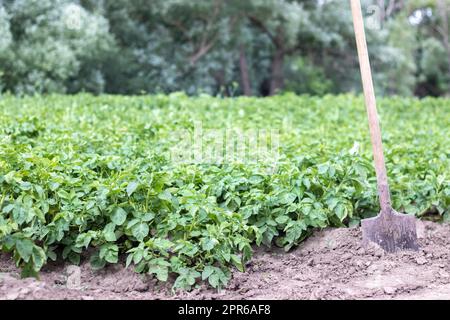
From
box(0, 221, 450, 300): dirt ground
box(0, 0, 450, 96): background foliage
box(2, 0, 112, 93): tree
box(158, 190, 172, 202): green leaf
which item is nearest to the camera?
box(0, 221, 450, 300): dirt ground

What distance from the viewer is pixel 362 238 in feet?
12.4

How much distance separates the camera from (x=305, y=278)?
134 inches

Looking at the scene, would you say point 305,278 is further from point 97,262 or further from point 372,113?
point 372,113

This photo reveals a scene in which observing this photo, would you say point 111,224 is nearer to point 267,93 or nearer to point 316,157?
point 316,157

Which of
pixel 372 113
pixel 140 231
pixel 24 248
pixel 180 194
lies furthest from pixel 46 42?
pixel 24 248

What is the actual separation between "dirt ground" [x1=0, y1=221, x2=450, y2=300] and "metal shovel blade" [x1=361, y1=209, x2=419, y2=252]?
61mm

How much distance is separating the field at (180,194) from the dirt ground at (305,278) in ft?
0.23

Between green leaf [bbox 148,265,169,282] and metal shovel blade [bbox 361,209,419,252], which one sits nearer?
green leaf [bbox 148,265,169,282]

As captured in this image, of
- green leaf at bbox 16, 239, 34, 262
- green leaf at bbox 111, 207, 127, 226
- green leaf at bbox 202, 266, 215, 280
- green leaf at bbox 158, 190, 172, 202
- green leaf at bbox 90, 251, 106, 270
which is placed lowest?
green leaf at bbox 202, 266, 215, 280

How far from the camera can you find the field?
3248 mm

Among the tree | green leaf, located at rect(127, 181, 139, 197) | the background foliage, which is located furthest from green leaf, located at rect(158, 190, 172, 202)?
the tree

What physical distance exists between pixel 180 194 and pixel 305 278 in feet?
3.06

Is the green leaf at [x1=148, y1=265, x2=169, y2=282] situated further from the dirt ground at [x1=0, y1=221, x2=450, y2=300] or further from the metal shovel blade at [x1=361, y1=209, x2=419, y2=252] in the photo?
the metal shovel blade at [x1=361, y1=209, x2=419, y2=252]
